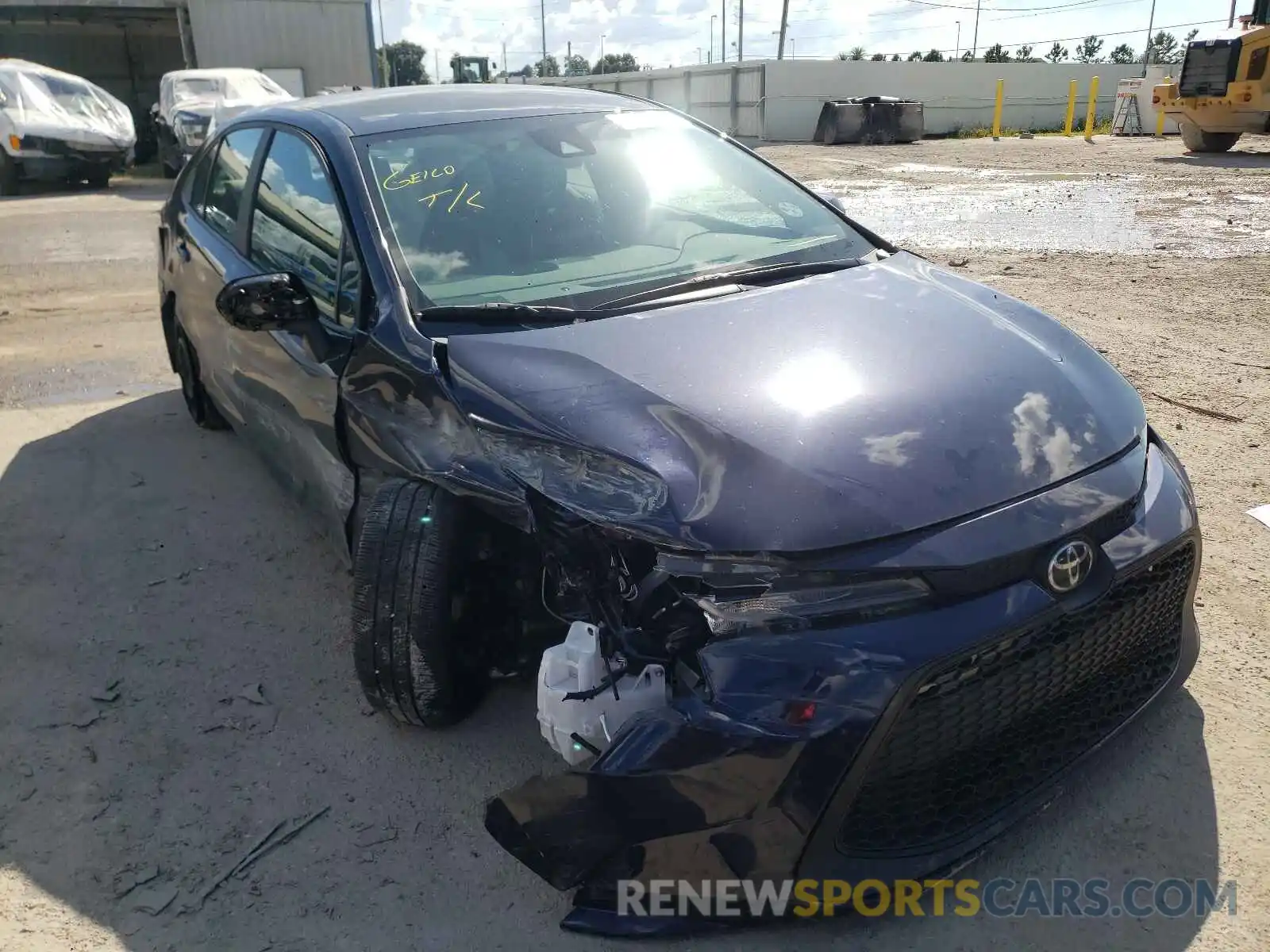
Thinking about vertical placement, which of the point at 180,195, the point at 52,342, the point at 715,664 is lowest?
the point at 52,342

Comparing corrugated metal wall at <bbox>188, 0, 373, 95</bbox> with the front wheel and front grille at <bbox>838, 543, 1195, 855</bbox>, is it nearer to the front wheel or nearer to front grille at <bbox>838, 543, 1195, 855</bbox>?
the front wheel

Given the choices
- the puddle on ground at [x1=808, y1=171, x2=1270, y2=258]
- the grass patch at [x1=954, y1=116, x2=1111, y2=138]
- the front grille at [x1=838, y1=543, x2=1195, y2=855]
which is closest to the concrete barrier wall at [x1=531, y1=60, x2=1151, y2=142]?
the grass patch at [x1=954, y1=116, x2=1111, y2=138]

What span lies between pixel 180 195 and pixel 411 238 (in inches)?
105

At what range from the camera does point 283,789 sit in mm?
2613

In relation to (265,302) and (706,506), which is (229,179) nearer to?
(265,302)

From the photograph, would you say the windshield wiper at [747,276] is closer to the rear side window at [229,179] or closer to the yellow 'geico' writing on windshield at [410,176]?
the yellow 'geico' writing on windshield at [410,176]

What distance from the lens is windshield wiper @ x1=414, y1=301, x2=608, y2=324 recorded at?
264 centimetres

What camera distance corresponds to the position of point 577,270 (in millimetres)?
2943

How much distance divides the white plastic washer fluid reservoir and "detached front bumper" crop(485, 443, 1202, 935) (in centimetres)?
11

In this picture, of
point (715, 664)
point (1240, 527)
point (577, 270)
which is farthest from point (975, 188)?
point (715, 664)

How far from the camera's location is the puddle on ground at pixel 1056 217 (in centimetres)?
886

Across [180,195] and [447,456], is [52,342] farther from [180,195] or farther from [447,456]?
[447,456]

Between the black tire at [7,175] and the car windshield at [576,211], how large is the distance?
50.9 feet

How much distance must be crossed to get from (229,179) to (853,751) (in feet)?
12.0
